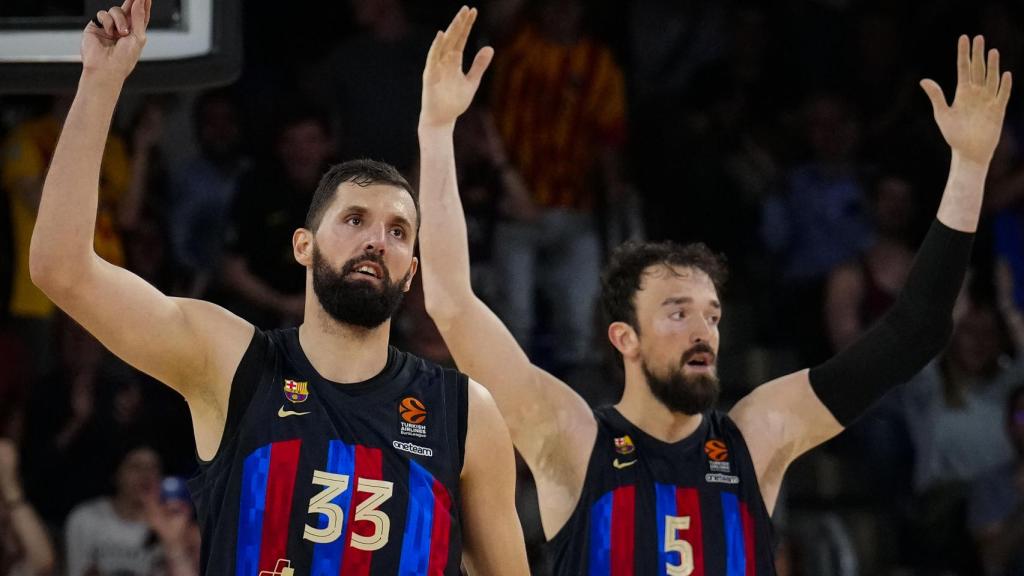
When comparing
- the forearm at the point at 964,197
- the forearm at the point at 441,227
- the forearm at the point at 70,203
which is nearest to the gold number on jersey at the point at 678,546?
the forearm at the point at 441,227

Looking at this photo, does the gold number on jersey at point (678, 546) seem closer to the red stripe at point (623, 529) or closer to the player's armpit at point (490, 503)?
the red stripe at point (623, 529)

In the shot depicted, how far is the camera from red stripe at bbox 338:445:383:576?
3746 millimetres

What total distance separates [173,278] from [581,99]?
248cm

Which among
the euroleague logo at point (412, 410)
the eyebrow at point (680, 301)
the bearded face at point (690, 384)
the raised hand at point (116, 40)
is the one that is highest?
the raised hand at point (116, 40)

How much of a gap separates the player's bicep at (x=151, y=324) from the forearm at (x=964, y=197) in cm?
236

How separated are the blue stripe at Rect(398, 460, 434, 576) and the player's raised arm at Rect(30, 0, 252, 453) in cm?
51

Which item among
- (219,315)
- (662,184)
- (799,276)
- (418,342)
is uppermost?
(662,184)

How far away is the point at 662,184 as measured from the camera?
30.3 ft

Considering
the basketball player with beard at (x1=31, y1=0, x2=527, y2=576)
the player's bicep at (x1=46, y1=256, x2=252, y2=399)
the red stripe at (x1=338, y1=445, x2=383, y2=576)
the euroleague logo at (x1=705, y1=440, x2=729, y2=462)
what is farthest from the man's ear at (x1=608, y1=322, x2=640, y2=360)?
the player's bicep at (x1=46, y1=256, x2=252, y2=399)

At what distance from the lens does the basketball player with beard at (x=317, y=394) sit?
11.9ft

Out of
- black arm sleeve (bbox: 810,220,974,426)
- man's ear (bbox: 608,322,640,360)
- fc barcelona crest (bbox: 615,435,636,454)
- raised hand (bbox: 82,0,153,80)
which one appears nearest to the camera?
raised hand (bbox: 82,0,153,80)

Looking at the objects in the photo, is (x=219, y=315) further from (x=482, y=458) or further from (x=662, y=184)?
(x=662, y=184)

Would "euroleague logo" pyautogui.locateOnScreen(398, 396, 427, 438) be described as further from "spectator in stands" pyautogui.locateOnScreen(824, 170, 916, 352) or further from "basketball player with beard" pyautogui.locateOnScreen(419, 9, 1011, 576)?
"spectator in stands" pyautogui.locateOnScreen(824, 170, 916, 352)

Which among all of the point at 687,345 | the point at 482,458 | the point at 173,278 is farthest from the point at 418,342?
the point at 482,458
